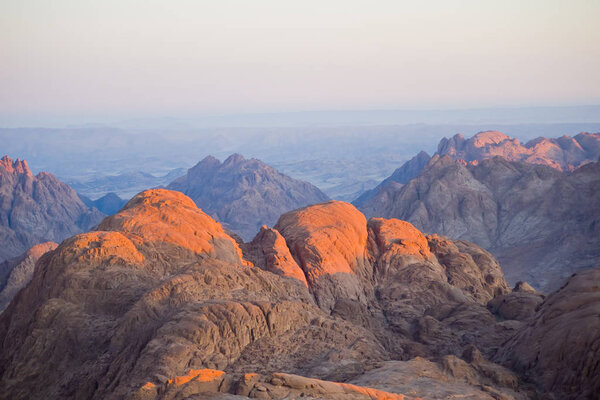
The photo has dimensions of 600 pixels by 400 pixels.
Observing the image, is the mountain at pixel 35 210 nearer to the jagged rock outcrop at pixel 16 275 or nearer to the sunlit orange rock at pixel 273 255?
the jagged rock outcrop at pixel 16 275

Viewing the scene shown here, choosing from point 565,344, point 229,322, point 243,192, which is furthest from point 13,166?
point 565,344

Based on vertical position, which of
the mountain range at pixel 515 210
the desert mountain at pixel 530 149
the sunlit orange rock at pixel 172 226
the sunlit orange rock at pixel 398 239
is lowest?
the mountain range at pixel 515 210

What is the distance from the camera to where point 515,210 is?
83.8 metres

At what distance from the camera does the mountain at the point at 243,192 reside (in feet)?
417

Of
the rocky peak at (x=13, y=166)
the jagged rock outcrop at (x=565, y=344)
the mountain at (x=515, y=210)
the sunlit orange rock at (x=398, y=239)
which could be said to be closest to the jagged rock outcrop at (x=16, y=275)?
the sunlit orange rock at (x=398, y=239)

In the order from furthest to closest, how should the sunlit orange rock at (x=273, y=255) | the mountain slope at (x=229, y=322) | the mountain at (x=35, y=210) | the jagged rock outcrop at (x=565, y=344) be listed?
the mountain at (x=35, y=210)
the sunlit orange rock at (x=273, y=255)
the jagged rock outcrop at (x=565, y=344)
the mountain slope at (x=229, y=322)

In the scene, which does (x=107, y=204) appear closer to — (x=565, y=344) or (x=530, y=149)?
(x=530, y=149)

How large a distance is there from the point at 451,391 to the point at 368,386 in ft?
7.67

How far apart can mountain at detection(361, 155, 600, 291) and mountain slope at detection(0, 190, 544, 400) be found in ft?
143

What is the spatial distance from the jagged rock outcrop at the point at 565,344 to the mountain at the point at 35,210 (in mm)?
101842

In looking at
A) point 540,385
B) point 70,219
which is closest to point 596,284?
point 540,385

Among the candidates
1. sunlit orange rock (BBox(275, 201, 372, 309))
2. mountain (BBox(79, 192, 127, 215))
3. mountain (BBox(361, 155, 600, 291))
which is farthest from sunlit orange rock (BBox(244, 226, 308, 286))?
mountain (BBox(79, 192, 127, 215))

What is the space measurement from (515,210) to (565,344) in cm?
6864

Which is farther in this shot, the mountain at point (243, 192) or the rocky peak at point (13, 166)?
the mountain at point (243, 192)
